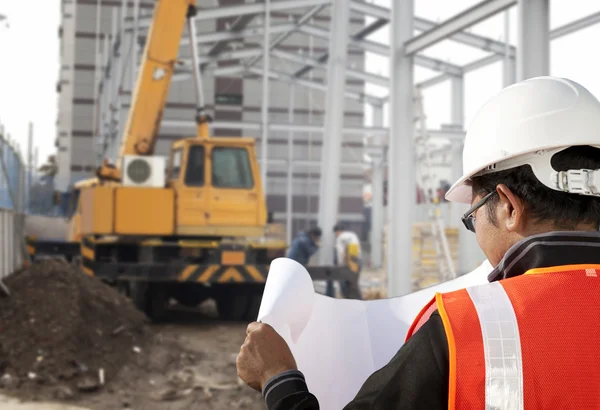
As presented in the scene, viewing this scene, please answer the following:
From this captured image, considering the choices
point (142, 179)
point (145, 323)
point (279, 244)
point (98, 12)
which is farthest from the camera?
point (98, 12)

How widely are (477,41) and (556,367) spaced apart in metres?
15.4

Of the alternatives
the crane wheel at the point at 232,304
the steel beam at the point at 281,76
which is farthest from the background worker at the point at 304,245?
the steel beam at the point at 281,76

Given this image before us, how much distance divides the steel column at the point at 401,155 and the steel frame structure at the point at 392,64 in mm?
12

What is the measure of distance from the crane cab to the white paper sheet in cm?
900

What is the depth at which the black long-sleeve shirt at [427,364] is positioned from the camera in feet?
4.16

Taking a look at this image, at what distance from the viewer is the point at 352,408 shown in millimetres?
1351

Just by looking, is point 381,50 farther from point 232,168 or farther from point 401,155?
point 401,155

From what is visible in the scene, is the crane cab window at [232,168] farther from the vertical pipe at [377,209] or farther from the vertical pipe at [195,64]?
the vertical pipe at [377,209]

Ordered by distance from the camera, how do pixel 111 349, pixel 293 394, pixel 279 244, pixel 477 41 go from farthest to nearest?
1. pixel 477 41
2. pixel 279 244
3. pixel 111 349
4. pixel 293 394

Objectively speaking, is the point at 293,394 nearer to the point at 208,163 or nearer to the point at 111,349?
the point at 111,349

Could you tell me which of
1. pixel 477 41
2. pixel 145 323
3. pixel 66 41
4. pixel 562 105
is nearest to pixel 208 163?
pixel 145 323

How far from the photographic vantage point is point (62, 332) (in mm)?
8406

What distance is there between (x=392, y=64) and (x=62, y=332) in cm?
490

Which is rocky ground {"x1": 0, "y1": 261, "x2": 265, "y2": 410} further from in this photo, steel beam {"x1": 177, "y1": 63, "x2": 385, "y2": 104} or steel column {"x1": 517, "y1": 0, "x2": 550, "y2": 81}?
steel beam {"x1": 177, "y1": 63, "x2": 385, "y2": 104}
